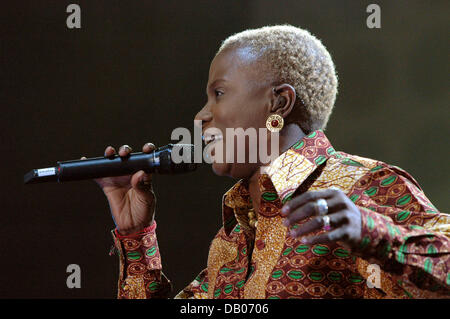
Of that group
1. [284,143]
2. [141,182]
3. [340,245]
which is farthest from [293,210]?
[141,182]

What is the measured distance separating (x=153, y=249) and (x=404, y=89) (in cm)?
136

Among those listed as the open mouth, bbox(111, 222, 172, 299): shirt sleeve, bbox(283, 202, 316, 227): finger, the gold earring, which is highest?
the gold earring

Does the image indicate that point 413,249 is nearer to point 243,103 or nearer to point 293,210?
point 293,210

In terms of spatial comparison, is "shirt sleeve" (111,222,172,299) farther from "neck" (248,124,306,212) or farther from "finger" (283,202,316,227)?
"finger" (283,202,316,227)

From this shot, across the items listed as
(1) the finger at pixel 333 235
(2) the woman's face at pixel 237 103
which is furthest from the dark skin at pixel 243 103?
(1) the finger at pixel 333 235

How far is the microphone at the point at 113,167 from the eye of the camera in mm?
1558

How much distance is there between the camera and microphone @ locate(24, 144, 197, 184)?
156 centimetres

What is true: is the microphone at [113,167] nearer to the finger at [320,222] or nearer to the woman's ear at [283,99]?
the woman's ear at [283,99]

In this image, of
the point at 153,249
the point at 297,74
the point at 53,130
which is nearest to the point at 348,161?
the point at 297,74

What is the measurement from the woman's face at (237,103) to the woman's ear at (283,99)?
0.02 m

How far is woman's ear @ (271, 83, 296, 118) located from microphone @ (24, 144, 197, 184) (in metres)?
0.33

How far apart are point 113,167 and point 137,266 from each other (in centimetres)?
44

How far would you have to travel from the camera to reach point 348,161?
4.62 ft

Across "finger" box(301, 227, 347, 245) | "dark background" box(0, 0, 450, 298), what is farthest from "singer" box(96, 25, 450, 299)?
"dark background" box(0, 0, 450, 298)
